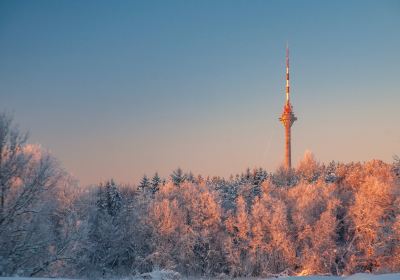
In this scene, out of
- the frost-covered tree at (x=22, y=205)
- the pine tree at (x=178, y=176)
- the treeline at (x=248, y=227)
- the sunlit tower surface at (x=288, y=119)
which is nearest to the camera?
the frost-covered tree at (x=22, y=205)

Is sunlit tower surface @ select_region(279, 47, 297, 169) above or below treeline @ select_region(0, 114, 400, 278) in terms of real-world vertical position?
above

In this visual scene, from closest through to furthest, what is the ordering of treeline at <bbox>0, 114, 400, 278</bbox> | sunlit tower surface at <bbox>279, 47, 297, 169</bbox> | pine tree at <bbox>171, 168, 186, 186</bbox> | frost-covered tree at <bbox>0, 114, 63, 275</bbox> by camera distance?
frost-covered tree at <bbox>0, 114, 63, 275</bbox> < treeline at <bbox>0, 114, 400, 278</bbox> < pine tree at <bbox>171, 168, 186, 186</bbox> < sunlit tower surface at <bbox>279, 47, 297, 169</bbox>

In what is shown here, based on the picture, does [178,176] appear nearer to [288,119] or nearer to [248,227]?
[248,227]

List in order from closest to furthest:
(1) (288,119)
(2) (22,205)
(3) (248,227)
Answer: (2) (22,205) → (3) (248,227) → (1) (288,119)

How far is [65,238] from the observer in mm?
28641

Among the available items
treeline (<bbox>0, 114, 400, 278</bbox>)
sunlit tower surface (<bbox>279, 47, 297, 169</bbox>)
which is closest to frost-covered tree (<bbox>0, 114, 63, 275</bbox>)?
treeline (<bbox>0, 114, 400, 278</bbox>)

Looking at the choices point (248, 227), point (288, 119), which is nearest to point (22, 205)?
point (248, 227)

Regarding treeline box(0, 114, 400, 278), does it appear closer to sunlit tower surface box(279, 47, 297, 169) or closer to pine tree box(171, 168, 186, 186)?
pine tree box(171, 168, 186, 186)

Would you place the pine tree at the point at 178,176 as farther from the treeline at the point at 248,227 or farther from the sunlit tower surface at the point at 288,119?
the sunlit tower surface at the point at 288,119

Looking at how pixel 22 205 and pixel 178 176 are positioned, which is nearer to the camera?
pixel 22 205

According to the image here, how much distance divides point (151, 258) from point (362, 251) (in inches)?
754

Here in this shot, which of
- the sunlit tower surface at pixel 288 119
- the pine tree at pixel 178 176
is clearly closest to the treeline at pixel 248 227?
the pine tree at pixel 178 176

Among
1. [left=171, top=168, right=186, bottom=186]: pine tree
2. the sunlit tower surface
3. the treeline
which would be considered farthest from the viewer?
the sunlit tower surface

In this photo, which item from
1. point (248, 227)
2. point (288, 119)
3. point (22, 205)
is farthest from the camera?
point (288, 119)
